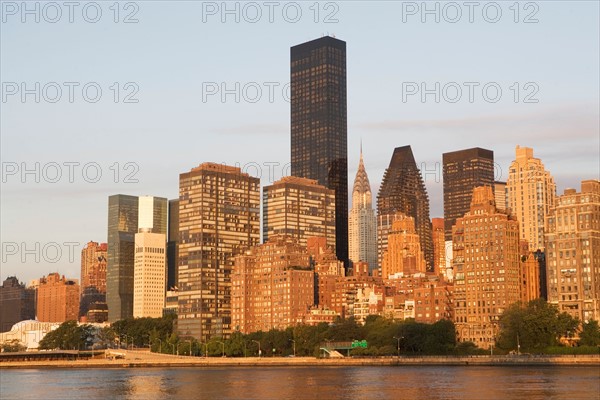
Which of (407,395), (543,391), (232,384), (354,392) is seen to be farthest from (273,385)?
(543,391)

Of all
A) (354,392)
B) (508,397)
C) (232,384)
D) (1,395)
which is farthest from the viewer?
(232,384)

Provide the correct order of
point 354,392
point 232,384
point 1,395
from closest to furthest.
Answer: point 354,392 → point 1,395 → point 232,384

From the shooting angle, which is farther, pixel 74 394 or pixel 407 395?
pixel 74 394

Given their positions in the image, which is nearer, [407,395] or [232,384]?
[407,395]

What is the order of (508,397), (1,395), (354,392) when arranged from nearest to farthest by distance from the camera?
(508,397), (354,392), (1,395)

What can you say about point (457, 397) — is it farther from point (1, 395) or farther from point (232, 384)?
point (1, 395)

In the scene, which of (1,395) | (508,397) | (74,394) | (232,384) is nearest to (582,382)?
(508,397)

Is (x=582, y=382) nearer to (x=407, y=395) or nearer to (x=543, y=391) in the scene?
(x=543, y=391)

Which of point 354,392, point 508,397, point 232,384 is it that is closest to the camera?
point 508,397
